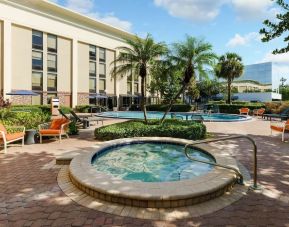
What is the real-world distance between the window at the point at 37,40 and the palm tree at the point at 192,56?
1014 inches

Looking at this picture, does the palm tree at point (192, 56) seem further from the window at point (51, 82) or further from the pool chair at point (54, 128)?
the window at point (51, 82)

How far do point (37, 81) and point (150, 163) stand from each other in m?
30.6

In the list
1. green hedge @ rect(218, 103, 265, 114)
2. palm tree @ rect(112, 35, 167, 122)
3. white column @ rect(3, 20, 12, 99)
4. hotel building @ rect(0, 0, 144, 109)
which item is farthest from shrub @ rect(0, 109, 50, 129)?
green hedge @ rect(218, 103, 265, 114)

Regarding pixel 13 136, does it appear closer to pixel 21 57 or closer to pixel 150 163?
pixel 150 163

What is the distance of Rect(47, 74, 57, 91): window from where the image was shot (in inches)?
1429

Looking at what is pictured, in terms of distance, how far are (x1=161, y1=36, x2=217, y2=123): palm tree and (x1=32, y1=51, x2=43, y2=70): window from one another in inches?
996

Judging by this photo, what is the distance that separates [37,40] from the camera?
3484cm

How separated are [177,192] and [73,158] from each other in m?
3.86

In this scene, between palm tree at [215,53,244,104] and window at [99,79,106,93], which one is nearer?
palm tree at [215,53,244,104]

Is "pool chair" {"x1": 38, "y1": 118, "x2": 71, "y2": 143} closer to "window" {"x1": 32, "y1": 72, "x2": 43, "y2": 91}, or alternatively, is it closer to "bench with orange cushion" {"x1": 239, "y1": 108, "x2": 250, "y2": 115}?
"bench with orange cushion" {"x1": 239, "y1": 108, "x2": 250, "y2": 115}

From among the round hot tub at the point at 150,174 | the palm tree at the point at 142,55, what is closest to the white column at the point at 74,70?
the palm tree at the point at 142,55

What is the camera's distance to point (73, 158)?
7555 mm

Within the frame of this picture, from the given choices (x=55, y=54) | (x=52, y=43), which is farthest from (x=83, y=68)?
(x=52, y=43)

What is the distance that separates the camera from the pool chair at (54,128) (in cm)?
1147
